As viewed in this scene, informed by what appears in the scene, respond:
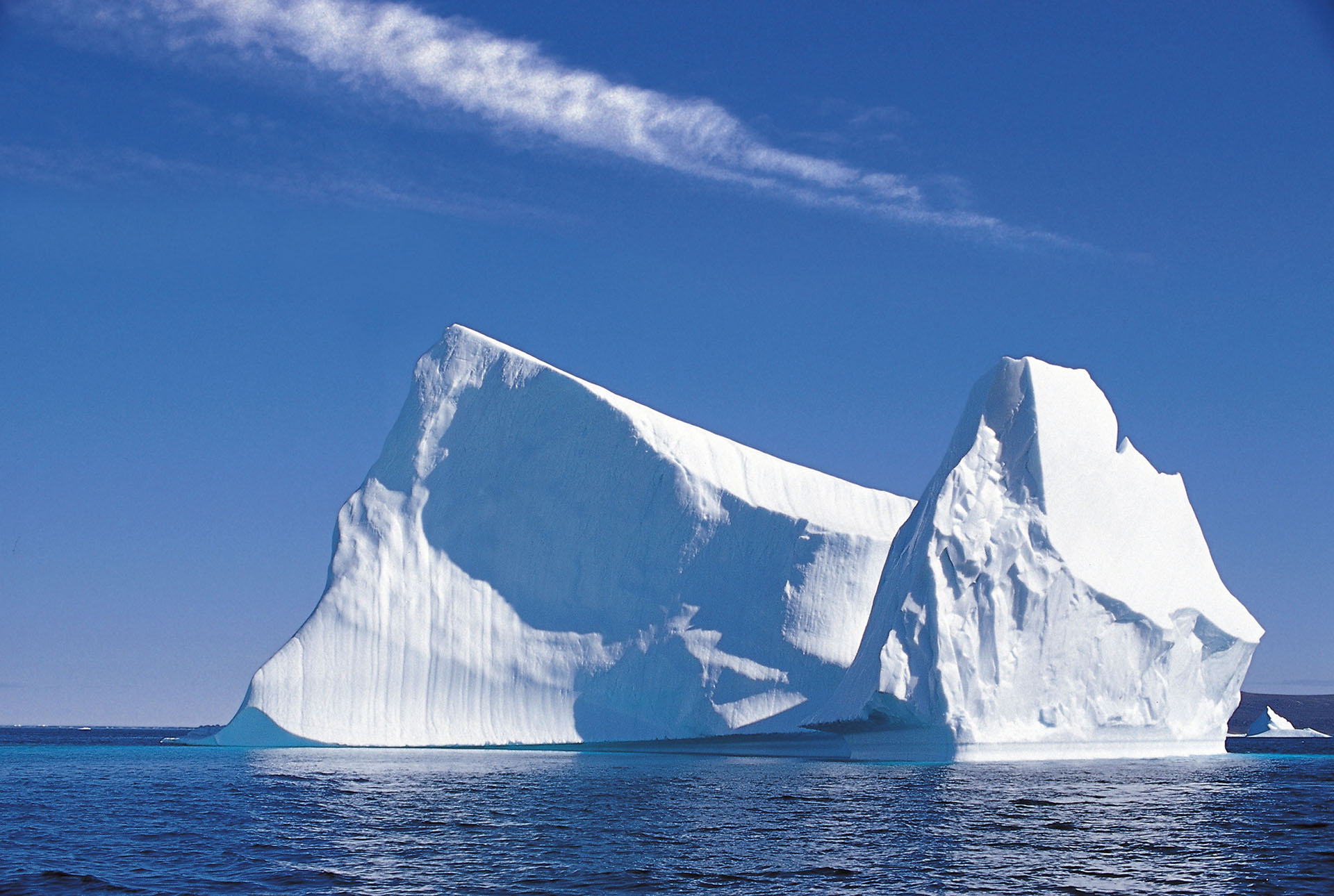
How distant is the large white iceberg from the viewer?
1834 centimetres

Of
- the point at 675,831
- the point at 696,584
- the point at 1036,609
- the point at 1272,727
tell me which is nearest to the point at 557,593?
the point at 696,584

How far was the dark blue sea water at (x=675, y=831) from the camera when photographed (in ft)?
28.5

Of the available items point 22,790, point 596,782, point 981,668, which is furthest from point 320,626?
point 981,668

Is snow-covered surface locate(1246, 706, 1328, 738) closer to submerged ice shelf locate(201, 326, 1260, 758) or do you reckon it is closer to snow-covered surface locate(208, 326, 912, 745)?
→ submerged ice shelf locate(201, 326, 1260, 758)

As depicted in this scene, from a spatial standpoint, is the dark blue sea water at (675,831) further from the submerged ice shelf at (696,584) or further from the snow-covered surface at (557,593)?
the snow-covered surface at (557,593)

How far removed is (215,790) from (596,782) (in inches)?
208

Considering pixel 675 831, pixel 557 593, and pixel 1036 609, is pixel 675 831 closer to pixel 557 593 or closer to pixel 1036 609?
pixel 1036 609

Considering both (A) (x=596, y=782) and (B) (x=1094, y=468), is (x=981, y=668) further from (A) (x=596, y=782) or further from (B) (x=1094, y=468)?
(A) (x=596, y=782)

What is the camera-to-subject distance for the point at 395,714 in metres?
23.8

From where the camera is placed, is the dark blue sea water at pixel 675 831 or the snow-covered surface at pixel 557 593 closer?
the dark blue sea water at pixel 675 831

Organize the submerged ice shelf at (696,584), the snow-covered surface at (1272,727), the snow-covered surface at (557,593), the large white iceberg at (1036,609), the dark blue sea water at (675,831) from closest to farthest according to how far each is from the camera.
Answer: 1. the dark blue sea water at (675,831)
2. the large white iceberg at (1036,609)
3. the submerged ice shelf at (696,584)
4. the snow-covered surface at (557,593)
5. the snow-covered surface at (1272,727)

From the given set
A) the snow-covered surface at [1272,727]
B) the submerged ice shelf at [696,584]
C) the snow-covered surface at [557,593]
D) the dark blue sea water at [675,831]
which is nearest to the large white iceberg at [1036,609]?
the submerged ice shelf at [696,584]

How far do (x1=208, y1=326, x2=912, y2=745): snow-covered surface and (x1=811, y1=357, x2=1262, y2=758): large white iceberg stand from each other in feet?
10.1

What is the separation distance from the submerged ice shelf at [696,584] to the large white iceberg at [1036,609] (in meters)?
0.06
